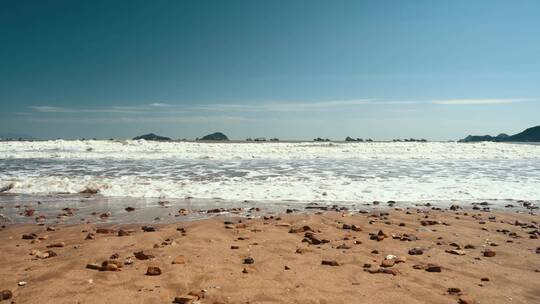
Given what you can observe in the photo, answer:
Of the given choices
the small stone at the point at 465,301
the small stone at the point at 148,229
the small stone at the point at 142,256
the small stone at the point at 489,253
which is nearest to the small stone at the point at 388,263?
the small stone at the point at 465,301

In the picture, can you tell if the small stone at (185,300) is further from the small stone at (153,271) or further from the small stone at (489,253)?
the small stone at (489,253)

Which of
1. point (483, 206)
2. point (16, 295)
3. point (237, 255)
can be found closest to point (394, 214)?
point (483, 206)

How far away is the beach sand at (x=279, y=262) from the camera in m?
4.04

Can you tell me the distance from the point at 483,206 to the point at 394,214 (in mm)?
2532

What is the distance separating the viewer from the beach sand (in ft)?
13.2

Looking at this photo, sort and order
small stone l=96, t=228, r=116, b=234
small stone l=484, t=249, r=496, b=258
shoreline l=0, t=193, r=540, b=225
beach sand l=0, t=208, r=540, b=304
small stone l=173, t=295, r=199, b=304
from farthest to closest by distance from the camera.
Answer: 1. shoreline l=0, t=193, r=540, b=225
2. small stone l=96, t=228, r=116, b=234
3. small stone l=484, t=249, r=496, b=258
4. beach sand l=0, t=208, r=540, b=304
5. small stone l=173, t=295, r=199, b=304

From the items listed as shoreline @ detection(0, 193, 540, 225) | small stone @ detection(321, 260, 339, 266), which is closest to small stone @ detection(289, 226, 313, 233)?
shoreline @ detection(0, 193, 540, 225)

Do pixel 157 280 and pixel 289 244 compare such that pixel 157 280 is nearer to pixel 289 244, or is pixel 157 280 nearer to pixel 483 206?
pixel 289 244

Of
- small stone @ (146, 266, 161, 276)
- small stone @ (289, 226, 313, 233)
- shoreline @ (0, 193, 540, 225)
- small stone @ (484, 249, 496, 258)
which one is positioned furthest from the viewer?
shoreline @ (0, 193, 540, 225)

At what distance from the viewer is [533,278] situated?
467 cm

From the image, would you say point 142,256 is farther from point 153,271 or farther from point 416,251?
point 416,251

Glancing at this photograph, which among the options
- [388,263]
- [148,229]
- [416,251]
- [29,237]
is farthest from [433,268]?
[29,237]

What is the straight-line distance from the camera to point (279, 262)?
498 cm

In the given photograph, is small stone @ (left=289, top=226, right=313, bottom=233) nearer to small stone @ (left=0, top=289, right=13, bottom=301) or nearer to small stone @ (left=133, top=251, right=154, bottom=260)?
small stone @ (left=133, top=251, right=154, bottom=260)
